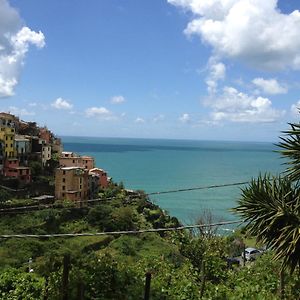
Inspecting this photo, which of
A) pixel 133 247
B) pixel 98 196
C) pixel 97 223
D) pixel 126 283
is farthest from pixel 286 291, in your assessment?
pixel 98 196

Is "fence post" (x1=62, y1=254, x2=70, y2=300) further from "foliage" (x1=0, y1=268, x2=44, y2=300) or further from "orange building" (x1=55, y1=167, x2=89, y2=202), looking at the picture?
"orange building" (x1=55, y1=167, x2=89, y2=202)

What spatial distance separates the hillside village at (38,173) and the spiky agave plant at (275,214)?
89.7 ft

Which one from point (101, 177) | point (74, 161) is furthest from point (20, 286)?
point (74, 161)

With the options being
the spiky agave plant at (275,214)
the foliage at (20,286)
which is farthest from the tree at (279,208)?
the foliage at (20,286)

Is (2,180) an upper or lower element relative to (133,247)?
upper

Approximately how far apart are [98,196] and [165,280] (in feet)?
96.5

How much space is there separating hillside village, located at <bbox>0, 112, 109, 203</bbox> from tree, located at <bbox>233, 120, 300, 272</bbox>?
89.7 feet

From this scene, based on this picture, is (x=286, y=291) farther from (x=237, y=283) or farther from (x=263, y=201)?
(x=263, y=201)

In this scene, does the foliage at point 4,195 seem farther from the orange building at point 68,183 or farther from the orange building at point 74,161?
the orange building at point 74,161

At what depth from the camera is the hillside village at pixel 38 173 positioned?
106 feet

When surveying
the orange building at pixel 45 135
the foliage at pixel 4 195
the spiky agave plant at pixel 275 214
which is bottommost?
the foliage at pixel 4 195

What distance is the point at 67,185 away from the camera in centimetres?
3306

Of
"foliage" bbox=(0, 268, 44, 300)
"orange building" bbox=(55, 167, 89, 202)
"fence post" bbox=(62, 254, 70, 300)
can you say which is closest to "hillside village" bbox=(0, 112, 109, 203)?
"orange building" bbox=(55, 167, 89, 202)

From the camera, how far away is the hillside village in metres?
32.3
